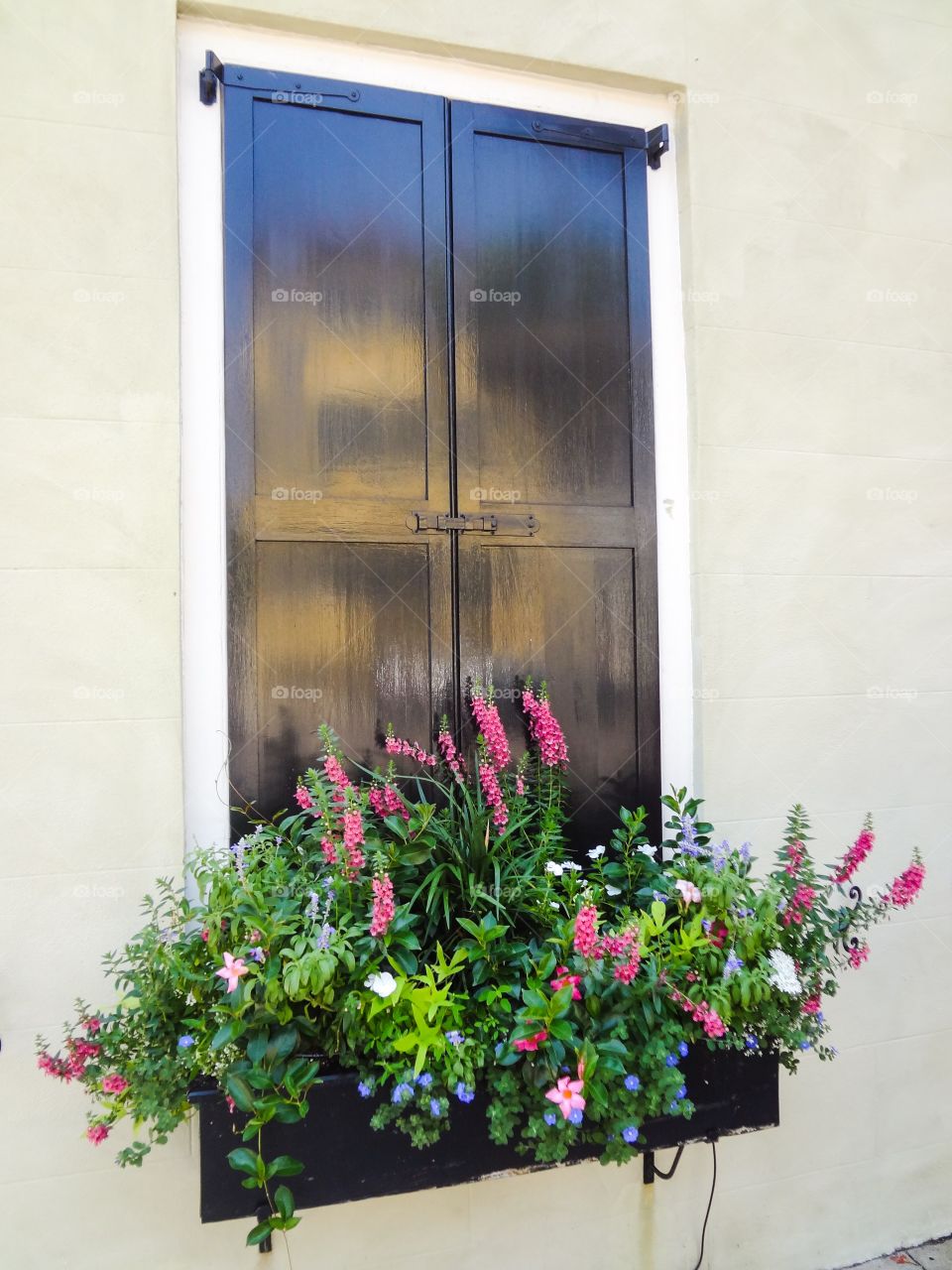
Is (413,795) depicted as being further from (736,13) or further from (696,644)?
(736,13)

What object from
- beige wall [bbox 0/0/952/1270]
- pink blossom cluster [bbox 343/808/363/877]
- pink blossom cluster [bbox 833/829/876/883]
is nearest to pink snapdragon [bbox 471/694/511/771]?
pink blossom cluster [bbox 343/808/363/877]

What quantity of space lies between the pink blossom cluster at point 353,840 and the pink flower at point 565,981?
1.45ft

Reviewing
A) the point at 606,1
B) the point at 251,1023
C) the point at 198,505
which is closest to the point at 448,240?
the point at 606,1

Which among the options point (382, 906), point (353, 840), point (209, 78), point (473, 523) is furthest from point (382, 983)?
point (209, 78)

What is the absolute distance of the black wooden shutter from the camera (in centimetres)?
210

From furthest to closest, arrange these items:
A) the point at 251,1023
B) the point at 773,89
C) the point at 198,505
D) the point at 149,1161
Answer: the point at 773,89, the point at 198,505, the point at 149,1161, the point at 251,1023

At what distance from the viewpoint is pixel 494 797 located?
6.27ft

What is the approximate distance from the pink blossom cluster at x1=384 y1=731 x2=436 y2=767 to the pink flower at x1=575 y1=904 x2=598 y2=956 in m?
0.53

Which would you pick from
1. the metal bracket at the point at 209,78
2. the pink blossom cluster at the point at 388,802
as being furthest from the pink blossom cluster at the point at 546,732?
the metal bracket at the point at 209,78

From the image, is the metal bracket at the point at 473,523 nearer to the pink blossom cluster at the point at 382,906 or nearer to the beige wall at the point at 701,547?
the beige wall at the point at 701,547

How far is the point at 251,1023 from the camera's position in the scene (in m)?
1.57

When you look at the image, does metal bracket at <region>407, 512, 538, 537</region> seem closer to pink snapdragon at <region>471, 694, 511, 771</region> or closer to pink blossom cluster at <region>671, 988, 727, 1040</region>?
pink snapdragon at <region>471, 694, 511, 771</region>

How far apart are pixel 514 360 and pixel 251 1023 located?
1.70 meters

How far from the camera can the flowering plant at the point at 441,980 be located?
157 cm
